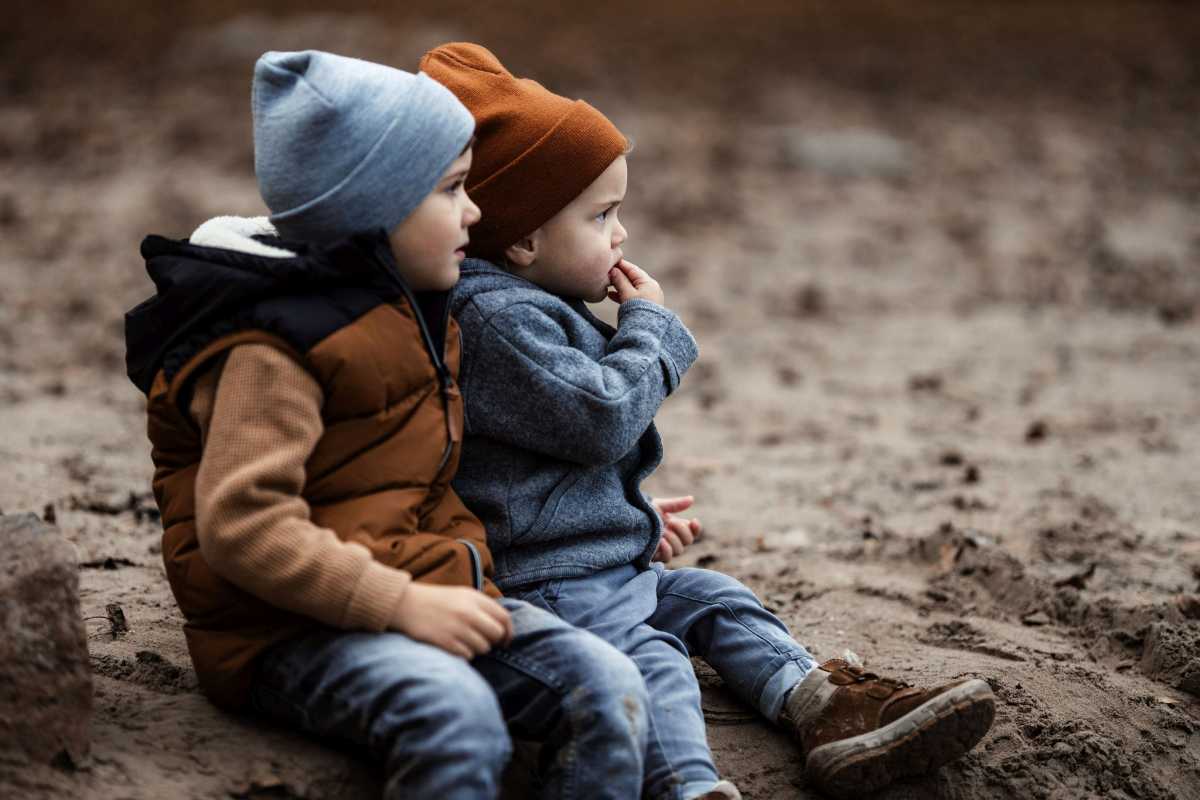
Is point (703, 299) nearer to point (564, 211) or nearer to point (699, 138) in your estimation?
point (699, 138)

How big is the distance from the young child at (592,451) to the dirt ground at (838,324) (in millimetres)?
200

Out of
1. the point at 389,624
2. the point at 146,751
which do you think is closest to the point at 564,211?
the point at 389,624

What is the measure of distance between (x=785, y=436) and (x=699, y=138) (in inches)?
214

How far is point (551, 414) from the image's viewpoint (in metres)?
2.52

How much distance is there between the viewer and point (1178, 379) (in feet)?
21.6

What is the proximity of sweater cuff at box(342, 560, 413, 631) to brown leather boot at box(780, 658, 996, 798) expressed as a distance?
3.33 ft

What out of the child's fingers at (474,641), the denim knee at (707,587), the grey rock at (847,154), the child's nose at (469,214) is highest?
the child's nose at (469,214)

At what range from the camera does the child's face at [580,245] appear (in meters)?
2.74

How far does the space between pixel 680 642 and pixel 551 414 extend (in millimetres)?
619

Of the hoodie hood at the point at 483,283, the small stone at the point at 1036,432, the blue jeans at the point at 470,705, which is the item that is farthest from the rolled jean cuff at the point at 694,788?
the small stone at the point at 1036,432

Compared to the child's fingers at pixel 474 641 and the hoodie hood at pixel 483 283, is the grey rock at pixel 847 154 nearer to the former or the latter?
the hoodie hood at pixel 483 283

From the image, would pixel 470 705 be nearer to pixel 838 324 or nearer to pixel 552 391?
pixel 552 391

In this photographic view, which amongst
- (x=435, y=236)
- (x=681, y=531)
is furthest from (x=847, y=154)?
(x=435, y=236)

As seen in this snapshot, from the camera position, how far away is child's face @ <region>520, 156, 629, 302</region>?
2.74m
